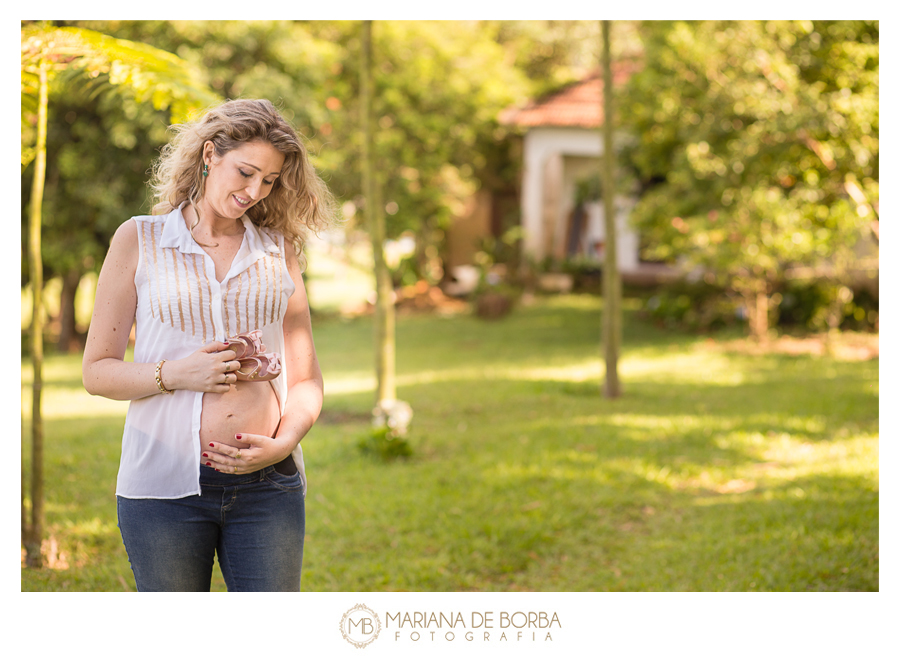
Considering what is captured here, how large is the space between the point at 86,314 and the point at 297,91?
773 centimetres

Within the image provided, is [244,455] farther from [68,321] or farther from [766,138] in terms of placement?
[68,321]

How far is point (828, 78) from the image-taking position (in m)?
8.84

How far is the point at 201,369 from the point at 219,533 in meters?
0.45

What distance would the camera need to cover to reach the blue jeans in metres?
1.98

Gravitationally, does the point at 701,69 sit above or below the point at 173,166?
above

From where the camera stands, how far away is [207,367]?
6.46 ft

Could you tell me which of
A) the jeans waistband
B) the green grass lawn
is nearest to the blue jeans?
the jeans waistband

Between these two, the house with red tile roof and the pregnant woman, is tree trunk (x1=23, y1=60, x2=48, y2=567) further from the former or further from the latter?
the house with red tile roof

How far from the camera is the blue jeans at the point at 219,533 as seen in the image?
78.0 inches

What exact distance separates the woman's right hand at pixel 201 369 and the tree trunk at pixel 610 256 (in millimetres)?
5380
